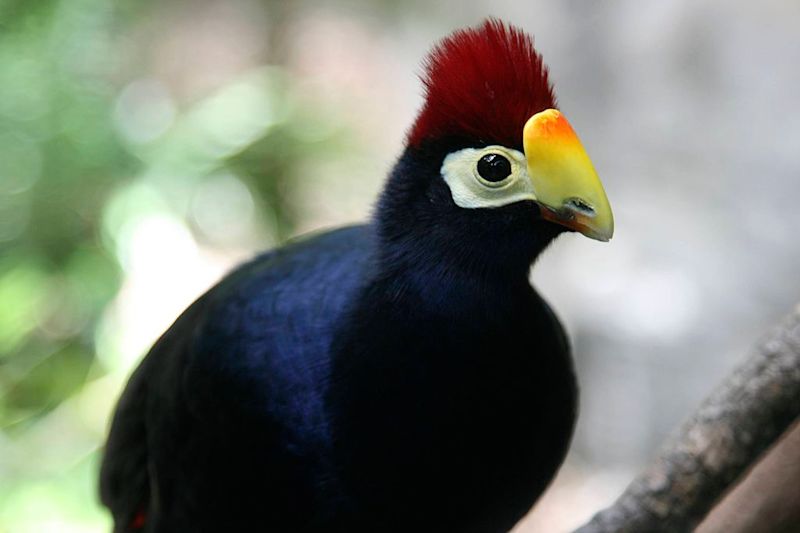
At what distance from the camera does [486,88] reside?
1.04 meters

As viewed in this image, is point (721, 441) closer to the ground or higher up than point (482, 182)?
closer to the ground

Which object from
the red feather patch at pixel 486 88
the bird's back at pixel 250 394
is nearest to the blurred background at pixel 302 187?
the bird's back at pixel 250 394

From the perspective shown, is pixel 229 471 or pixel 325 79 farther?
pixel 325 79

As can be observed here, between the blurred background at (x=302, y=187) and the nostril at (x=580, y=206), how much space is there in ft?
5.08

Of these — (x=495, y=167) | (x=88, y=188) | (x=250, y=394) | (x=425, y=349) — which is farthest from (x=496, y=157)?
(x=88, y=188)

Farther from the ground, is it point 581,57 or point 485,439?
point 581,57

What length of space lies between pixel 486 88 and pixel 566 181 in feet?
0.44

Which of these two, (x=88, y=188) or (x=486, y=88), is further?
(x=88, y=188)

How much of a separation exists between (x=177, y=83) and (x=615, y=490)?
1.96 m

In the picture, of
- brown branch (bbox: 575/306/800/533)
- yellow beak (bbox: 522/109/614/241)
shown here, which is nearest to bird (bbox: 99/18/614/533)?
yellow beak (bbox: 522/109/614/241)

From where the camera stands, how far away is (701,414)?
48.9 inches

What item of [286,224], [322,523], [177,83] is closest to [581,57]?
[286,224]

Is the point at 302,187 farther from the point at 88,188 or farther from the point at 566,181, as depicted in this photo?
the point at 566,181

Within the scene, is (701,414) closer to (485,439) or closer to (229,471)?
(485,439)
